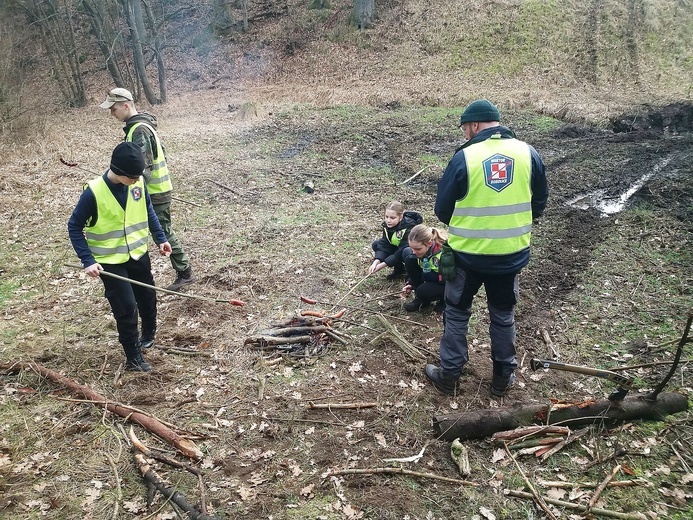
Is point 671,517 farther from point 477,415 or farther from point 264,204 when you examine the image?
point 264,204

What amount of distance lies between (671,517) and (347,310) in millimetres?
3515

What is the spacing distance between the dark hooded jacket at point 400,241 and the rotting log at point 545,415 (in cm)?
233

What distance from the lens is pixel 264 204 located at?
29.8ft

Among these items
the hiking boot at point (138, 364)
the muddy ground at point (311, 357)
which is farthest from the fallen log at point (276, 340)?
the hiking boot at point (138, 364)

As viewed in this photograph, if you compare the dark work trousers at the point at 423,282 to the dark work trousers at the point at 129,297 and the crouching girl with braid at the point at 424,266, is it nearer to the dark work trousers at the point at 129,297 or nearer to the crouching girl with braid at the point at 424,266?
the crouching girl with braid at the point at 424,266

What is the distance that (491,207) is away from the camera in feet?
12.0

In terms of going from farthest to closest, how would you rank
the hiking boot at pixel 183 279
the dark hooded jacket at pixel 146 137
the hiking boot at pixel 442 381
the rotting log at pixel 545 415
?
the hiking boot at pixel 183 279, the dark hooded jacket at pixel 146 137, the hiking boot at pixel 442 381, the rotting log at pixel 545 415

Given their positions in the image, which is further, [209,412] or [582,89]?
[582,89]

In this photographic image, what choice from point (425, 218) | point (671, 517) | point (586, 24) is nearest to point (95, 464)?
point (671, 517)

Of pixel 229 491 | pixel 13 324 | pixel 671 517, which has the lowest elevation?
pixel 671 517

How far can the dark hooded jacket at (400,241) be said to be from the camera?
5.70 metres

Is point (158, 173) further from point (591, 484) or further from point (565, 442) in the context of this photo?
point (591, 484)

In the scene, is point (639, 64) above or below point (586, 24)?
below

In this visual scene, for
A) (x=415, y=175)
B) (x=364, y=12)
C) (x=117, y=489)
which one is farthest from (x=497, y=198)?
(x=364, y=12)
